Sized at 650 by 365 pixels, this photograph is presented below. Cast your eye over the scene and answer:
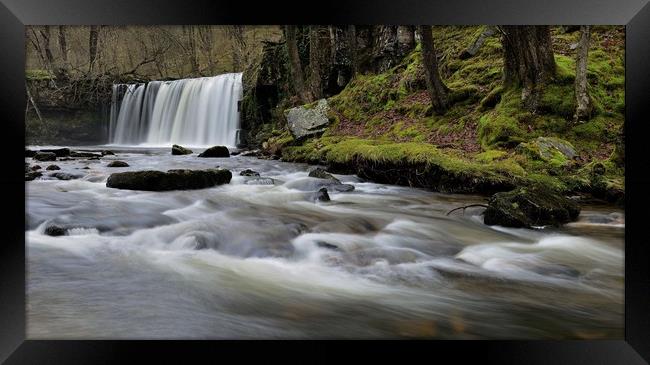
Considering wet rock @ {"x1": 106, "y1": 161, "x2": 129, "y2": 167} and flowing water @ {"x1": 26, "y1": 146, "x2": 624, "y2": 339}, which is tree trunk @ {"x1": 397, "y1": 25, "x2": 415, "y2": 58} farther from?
wet rock @ {"x1": 106, "y1": 161, "x2": 129, "y2": 167}

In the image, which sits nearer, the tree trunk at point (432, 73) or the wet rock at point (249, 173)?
the wet rock at point (249, 173)

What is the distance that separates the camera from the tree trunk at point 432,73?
4480 millimetres

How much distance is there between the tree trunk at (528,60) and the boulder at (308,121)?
1.95m

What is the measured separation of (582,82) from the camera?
3.49 metres

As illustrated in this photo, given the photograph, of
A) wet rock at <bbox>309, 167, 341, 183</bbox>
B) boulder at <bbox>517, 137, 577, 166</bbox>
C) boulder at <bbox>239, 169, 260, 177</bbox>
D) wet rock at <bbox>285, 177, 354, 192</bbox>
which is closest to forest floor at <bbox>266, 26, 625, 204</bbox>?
boulder at <bbox>517, 137, 577, 166</bbox>

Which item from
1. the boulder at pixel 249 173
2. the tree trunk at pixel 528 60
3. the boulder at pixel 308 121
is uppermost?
the tree trunk at pixel 528 60

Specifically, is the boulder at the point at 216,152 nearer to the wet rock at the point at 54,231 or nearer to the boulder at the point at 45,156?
the boulder at the point at 45,156

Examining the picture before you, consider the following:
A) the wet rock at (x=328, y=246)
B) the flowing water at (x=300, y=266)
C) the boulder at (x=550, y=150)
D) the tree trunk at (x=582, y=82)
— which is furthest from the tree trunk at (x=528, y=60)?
the wet rock at (x=328, y=246)

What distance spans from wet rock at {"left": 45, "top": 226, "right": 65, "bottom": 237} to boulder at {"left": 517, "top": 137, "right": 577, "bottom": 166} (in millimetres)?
3529

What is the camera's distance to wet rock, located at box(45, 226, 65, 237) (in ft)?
9.20

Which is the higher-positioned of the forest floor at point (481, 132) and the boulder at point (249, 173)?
the forest floor at point (481, 132)

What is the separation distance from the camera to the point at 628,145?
203 centimetres

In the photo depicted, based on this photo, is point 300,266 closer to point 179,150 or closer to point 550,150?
point 179,150
